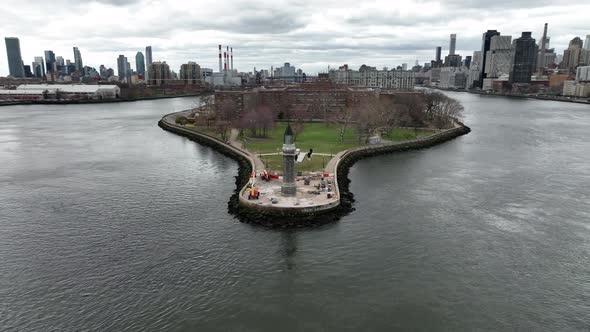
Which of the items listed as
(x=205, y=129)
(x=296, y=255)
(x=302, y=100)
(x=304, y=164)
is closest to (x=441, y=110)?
(x=302, y=100)

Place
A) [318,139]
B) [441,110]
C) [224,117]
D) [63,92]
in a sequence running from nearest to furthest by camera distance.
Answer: [318,139] < [224,117] < [441,110] < [63,92]

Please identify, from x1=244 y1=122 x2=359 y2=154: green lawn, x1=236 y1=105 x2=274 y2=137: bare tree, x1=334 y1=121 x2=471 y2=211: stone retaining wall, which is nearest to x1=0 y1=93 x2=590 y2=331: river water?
x1=334 y1=121 x2=471 y2=211: stone retaining wall

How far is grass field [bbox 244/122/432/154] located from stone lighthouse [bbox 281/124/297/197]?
17.1 metres

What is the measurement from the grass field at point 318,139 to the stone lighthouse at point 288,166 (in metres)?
17.1

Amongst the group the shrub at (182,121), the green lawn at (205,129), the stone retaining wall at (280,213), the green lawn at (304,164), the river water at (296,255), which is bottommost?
the river water at (296,255)

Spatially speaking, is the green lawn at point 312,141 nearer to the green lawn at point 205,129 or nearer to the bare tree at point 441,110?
the green lawn at point 205,129

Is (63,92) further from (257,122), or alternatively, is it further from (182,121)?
(257,122)

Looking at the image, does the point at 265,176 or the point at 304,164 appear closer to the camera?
the point at 265,176

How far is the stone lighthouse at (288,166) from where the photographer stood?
2988 cm

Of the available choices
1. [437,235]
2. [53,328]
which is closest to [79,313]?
[53,328]

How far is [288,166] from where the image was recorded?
99.9 ft

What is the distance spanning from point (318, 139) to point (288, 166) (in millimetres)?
27116

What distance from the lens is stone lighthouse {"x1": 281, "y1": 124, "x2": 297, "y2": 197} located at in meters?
29.9

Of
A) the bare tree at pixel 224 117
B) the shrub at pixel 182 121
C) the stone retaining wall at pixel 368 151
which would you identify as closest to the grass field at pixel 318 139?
the stone retaining wall at pixel 368 151
